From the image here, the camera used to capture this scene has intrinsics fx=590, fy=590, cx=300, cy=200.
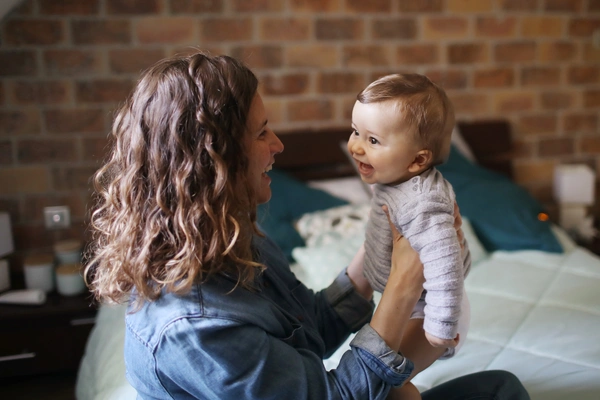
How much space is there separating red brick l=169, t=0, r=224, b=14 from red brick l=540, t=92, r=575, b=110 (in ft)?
6.34

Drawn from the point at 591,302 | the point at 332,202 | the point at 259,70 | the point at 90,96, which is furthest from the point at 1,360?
the point at 591,302

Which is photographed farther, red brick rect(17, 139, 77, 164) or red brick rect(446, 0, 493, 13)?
red brick rect(446, 0, 493, 13)

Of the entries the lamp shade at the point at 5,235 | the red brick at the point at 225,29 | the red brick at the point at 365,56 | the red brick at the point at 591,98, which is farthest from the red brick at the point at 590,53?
the lamp shade at the point at 5,235

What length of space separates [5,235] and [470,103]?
2.47 metres

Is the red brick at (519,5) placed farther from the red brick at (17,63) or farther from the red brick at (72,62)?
the red brick at (17,63)

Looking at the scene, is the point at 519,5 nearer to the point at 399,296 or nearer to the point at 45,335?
the point at 399,296

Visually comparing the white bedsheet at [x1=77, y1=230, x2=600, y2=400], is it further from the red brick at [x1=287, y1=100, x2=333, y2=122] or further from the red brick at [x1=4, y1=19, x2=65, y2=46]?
the red brick at [x1=4, y1=19, x2=65, y2=46]

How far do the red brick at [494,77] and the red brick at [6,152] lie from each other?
2.42 meters

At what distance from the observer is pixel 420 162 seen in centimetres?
126

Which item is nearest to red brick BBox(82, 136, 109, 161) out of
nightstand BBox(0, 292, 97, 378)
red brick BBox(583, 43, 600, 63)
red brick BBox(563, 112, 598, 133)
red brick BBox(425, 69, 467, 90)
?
nightstand BBox(0, 292, 97, 378)

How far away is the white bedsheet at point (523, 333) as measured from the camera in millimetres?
1604

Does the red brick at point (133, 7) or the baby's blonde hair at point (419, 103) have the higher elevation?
the red brick at point (133, 7)

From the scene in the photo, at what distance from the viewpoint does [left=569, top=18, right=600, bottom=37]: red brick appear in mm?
3404

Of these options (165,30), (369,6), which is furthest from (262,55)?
(369,6)
